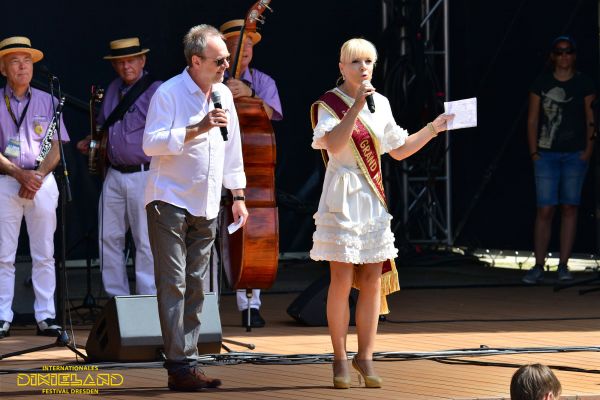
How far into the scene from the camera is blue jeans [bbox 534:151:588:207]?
1189 centimetres

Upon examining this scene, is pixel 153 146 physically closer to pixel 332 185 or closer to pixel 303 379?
pixel 332 185

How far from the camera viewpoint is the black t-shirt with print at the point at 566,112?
464 inches

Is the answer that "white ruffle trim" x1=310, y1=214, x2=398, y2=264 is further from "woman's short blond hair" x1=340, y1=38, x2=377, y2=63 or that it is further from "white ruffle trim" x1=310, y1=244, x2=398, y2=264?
"woman's short blond hair" x1=340, y1=38, x2=377, y2=63

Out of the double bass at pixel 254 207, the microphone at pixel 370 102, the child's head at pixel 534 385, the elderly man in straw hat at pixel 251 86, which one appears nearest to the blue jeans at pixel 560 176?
the elderly man in straw hat at pixel 251 86

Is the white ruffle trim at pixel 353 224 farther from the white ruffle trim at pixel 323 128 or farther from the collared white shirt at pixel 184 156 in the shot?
the collared white shirt at pixel 184 156

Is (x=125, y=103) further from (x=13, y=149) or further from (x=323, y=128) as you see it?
(x=323, y=128)

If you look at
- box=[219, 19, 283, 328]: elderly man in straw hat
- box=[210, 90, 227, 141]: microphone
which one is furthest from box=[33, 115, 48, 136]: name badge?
box=[210, 90, 227, 141]: microphone

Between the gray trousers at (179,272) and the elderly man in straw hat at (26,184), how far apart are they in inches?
92.2

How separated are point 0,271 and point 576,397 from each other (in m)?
4.35

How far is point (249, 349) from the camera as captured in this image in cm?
830

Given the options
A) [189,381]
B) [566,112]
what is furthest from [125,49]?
[566,112]

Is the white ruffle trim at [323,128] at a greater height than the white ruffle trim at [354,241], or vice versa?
the white ruffle trim at [323,128]

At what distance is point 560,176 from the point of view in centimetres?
1201

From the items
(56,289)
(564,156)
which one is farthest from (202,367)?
(564,156)
